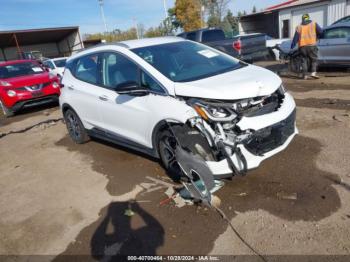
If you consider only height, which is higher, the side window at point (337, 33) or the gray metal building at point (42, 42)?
the gray metal building at point (42, 42)

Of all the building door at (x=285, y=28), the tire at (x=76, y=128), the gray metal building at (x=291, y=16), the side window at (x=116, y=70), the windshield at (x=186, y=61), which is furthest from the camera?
the building door at (x=285, y=28)

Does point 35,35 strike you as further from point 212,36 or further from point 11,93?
point 11,93

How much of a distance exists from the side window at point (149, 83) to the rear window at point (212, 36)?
409 inches

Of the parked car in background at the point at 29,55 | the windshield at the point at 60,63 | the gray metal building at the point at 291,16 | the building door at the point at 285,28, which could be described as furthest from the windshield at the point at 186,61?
the parked car in background at the point at 29,55

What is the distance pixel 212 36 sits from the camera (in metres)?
14.3

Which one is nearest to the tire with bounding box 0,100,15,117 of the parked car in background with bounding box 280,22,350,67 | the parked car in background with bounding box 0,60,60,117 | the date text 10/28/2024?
the parked car in background with bounding box 0,60,60,117

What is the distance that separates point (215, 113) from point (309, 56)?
7.30 metres

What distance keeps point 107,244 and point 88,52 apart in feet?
11.4

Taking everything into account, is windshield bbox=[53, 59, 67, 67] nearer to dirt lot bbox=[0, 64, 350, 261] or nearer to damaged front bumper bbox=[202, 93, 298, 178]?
dirt lot bbox=[0, 64, 350, 261]

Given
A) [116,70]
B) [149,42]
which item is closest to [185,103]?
[116,70]

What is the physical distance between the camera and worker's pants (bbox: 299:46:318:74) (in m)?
9.45

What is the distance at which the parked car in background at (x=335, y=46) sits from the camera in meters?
9.70

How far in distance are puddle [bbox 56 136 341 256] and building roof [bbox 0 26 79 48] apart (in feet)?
96.6

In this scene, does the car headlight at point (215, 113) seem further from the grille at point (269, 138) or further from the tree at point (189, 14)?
the tree at point (189, 14)
